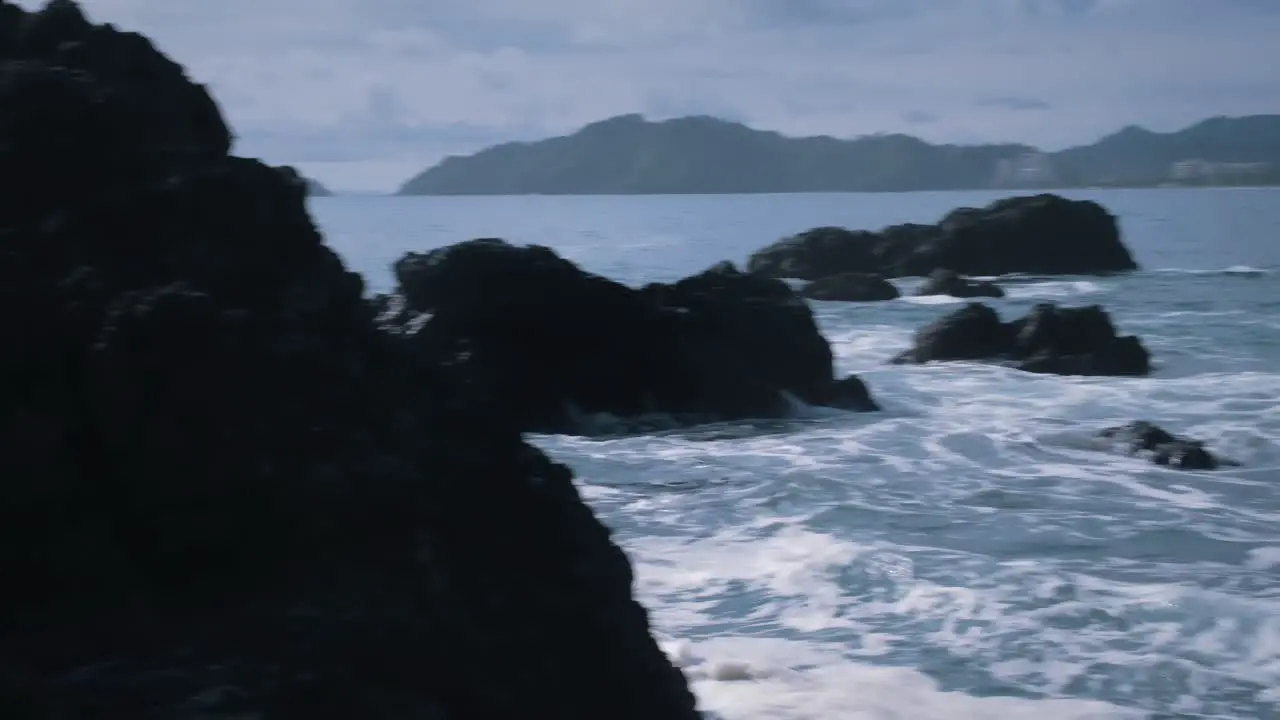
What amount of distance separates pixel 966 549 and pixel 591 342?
34.9 ft

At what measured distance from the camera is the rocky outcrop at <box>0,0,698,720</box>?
5941mm

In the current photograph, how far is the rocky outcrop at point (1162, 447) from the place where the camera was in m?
18.0

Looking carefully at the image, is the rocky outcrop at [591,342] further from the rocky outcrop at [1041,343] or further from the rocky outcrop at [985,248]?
the rocky outcrop at [985,248]

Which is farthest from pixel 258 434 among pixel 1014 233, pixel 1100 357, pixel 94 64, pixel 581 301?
pixel 1014 233

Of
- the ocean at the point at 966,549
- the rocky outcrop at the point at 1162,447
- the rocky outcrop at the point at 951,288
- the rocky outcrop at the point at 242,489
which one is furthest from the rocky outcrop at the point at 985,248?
the rocky outcrop at the point at 242,489

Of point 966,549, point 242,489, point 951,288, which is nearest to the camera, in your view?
point 242,489

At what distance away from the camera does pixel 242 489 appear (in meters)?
6.29

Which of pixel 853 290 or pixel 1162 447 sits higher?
pixel 853 290

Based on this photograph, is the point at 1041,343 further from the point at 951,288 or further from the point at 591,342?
the point at 951,288

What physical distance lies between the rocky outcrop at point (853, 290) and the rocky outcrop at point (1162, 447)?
28692 millimetres

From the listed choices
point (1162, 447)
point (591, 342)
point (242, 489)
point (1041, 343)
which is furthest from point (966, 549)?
point (1041, 343)

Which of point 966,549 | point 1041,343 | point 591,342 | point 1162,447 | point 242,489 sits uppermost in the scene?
point 242,489

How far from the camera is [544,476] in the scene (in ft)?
25.3

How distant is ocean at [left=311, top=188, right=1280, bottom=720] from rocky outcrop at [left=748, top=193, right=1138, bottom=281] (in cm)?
3229
